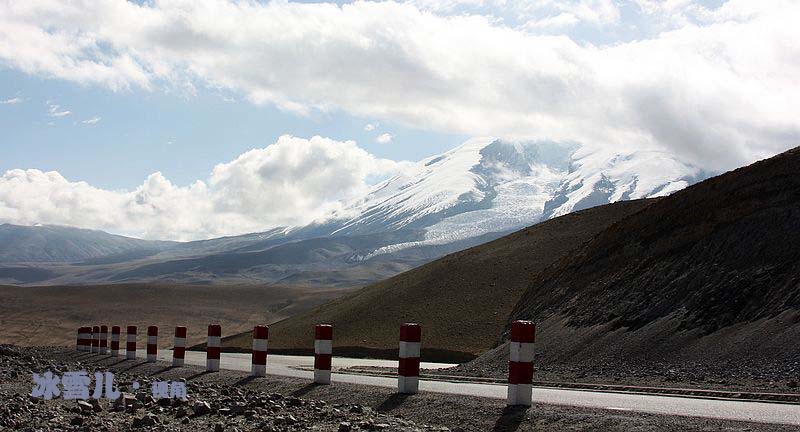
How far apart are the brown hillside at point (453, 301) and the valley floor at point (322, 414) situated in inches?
1122

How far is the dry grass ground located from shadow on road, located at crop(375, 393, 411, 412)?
72.3 m

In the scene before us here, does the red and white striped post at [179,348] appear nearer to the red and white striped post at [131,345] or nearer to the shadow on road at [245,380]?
the red and white striped post at [131,345]

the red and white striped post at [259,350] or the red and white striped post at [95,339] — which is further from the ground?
the red and white striped post at [259,350]

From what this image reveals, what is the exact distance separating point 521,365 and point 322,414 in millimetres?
2514

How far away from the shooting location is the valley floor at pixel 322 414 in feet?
30.0

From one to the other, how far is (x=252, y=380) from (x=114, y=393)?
2.21 metres

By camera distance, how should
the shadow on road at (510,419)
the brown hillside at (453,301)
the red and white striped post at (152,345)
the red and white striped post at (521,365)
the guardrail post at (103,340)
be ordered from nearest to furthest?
the shadow on road at (510,419)
the red and white striped post at (521,365)
the red and white striped post at (152,345)
the guardrail post at (103,340)
the brown hillside at (453,301)

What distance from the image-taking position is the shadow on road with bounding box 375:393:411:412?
38.4ft

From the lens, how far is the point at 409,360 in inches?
486

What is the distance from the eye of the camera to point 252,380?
→ 16.1 metres

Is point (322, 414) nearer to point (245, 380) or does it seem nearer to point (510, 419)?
point (510, 419)

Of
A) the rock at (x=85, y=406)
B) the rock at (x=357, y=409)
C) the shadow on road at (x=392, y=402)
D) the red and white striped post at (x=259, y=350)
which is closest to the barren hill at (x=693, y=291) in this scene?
the shadow on road at (x=392, y=402)

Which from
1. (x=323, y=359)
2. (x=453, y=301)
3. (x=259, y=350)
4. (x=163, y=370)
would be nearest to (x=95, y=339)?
(x=163, y=370)

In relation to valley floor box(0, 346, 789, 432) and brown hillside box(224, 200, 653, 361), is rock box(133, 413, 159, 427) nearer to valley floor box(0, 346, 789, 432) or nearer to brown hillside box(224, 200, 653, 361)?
valley floor box(0, 346, 789, 432)
